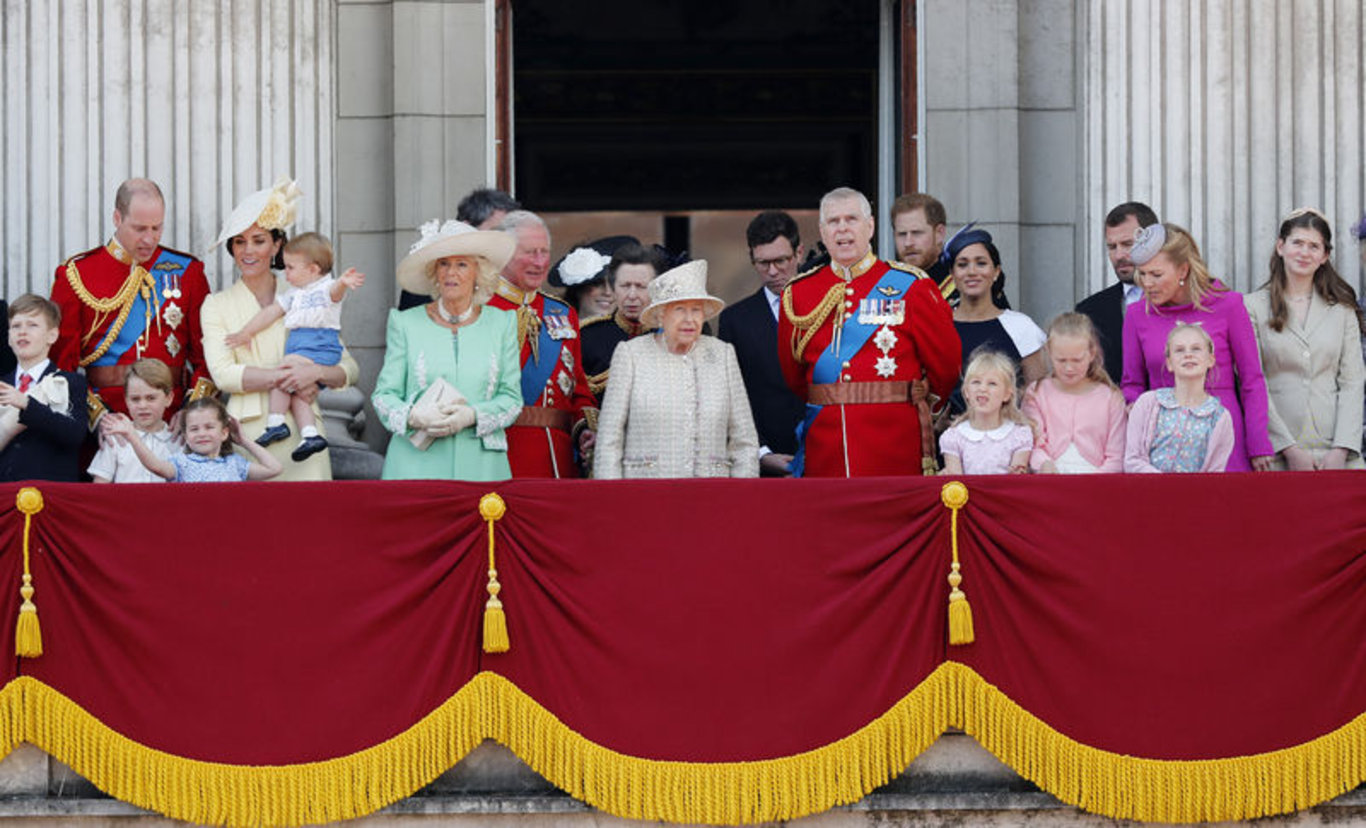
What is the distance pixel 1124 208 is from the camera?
9.37 meters

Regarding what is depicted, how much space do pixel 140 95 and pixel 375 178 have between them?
1158mm

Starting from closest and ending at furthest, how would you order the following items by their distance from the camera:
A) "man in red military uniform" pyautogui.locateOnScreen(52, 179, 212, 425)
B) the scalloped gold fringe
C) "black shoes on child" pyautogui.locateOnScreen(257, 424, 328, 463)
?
1. the scalloped gold fringe
2. "black shoes on child" pyautogui.locateOnScreen(257, 424, 328, 463)
3. "man in red military uniform" pyautogui.locateOnScreen(52, 179, 212, 425)

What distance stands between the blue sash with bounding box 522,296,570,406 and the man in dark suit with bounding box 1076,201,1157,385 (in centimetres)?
223

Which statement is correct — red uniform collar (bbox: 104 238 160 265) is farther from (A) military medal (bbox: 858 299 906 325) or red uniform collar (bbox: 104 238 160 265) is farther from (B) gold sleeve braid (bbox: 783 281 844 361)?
(A) military medal (bbox: 858 299 906 325)

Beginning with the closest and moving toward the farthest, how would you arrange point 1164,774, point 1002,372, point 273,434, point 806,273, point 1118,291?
point 1164,774
point 1002,372
point 273,434
point 806,273
point 1118,291

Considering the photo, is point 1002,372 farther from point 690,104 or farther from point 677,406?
point 690,104

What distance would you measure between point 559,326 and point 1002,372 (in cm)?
191

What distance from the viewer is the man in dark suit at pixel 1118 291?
30.6 ft

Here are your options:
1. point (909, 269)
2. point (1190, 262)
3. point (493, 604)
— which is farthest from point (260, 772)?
point (1190, 262)

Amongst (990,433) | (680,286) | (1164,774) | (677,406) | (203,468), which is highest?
(680,286)

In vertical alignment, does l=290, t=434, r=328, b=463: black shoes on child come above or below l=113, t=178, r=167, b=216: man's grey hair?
below

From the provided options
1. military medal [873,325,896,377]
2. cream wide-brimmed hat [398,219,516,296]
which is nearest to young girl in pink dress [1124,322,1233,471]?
military medal [873,325,896,377]

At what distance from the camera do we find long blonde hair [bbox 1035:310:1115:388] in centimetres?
861

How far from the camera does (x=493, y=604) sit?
7.75 meters
